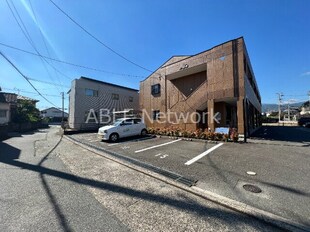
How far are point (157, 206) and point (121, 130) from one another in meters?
8.92

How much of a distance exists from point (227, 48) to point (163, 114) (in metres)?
8.42

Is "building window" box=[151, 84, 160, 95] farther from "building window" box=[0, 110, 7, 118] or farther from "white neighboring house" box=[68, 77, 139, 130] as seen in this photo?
"building window" box=[0, 110, 7, 118]

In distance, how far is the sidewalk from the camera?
2.47 meters

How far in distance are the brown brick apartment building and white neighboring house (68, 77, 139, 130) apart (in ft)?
17.9

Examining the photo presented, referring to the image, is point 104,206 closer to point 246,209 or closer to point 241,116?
point 246,209

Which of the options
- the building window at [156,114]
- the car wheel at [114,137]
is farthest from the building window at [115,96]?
the car wheel at [114,137]

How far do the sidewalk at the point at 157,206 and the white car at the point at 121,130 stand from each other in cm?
615

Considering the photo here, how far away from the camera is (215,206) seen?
3.01 metres

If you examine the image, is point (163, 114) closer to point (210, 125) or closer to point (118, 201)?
point (210, 125)

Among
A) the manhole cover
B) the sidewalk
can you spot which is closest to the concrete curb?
the sidewalk

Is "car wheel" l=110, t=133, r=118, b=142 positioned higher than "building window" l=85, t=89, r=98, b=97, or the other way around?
"building window" l=85, t=89, r=98, b=97

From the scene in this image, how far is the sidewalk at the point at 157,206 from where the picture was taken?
97.3 inches

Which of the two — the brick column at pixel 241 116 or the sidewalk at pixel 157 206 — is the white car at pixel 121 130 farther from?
the brick column at pixel 241 116

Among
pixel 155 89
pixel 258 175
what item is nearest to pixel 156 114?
pixel 155 89
